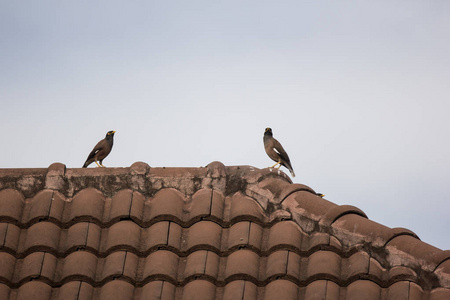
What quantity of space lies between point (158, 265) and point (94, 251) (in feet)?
1.77

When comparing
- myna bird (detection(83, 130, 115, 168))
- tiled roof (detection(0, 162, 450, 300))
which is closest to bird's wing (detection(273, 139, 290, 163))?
myna bird (detection(83, 130, 115, 168))

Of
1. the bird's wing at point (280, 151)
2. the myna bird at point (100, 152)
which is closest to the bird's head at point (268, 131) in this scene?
the bird's wing at point (280, 151)

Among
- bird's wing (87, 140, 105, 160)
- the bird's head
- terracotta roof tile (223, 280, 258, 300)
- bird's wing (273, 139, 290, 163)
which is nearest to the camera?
terracotta roof tile (223, 280, 258, 300)

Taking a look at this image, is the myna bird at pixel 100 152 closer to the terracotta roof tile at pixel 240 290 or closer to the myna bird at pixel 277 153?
the myna bird at pixel 277 153

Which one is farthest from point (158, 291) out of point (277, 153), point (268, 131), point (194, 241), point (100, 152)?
point (100, 152)

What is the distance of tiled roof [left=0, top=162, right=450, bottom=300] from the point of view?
557 cm

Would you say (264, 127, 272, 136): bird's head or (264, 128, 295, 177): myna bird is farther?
(264, 127, 272, 136): bird's head

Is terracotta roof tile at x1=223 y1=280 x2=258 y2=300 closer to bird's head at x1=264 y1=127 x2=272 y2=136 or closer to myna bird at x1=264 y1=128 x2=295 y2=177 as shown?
myna bird at x1=264 y1=128 x2=295 y2=177

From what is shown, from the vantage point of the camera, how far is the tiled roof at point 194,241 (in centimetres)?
557

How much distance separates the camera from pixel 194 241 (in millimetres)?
5934

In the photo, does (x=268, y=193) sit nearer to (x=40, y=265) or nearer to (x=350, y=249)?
(x=350, y=249)

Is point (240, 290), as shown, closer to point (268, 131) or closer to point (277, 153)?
point (277, 153)

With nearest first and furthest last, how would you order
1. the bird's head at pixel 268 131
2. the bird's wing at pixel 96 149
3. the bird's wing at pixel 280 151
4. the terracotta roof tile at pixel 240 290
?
the terracotta roof tile at pixel 240 290
the bird's wing at pixel 280 151
the bird's head at pixel 268 131
the bird's wing at pixel 96 149

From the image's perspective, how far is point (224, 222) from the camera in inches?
242
